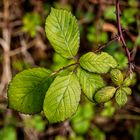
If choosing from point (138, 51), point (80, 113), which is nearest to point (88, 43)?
point (138, 51)

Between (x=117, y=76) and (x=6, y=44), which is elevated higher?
(x=117, y=76)

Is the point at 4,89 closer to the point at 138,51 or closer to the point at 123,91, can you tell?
the point at 138,51

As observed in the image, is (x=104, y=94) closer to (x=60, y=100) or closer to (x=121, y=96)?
(x=121, y=96)

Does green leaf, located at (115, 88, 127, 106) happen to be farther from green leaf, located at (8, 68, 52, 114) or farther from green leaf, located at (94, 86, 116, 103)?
green leaf, located at (8, 68, 52, 114)

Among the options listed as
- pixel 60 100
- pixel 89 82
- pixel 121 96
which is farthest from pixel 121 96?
pixel 60 100

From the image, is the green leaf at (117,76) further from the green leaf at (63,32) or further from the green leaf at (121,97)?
the green leaf at (63,32)

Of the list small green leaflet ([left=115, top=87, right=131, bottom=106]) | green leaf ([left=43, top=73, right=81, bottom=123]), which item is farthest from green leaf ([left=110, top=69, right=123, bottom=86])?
green leaf ([left=43, top=73, right=81, bottom=123])
